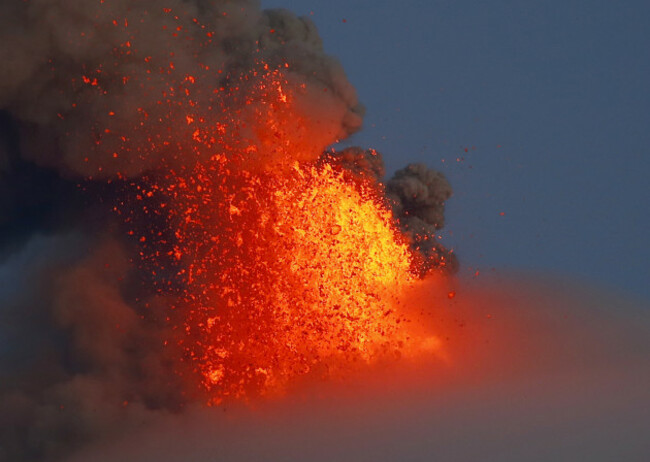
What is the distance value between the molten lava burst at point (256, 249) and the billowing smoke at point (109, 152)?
76 mm

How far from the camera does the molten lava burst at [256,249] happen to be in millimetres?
13539

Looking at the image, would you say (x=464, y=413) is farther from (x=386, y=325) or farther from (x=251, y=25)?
(x=251, y=25)

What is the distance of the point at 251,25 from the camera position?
14.4 metres

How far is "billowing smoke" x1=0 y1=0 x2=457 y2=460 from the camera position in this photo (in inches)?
483

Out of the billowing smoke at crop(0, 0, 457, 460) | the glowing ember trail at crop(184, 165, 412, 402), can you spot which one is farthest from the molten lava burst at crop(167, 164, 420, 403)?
the billowing smoke at crop(0, 0, 457, 460)

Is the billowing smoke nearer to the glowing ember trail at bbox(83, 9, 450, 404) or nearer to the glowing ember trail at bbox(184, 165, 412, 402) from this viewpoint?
the glowing ember trail at bbox(83, 9, 450, 404)

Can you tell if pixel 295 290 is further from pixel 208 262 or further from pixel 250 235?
pixel 208 262

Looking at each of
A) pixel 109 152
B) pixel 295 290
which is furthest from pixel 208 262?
pixel 109 152

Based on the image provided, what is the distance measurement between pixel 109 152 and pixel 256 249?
3.32 metres

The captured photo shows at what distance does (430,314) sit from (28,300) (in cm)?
866

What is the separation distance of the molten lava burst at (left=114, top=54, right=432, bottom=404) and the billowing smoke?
0.25 feet

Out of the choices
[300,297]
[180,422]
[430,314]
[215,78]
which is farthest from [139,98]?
[430,314]

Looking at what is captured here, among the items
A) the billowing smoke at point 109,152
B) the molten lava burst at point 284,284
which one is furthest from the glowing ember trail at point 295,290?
the billowing smoke at point 109,152

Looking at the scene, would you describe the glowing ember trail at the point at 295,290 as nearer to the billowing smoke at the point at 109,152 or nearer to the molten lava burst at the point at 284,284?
the molten lava burst at the point at 284,284
